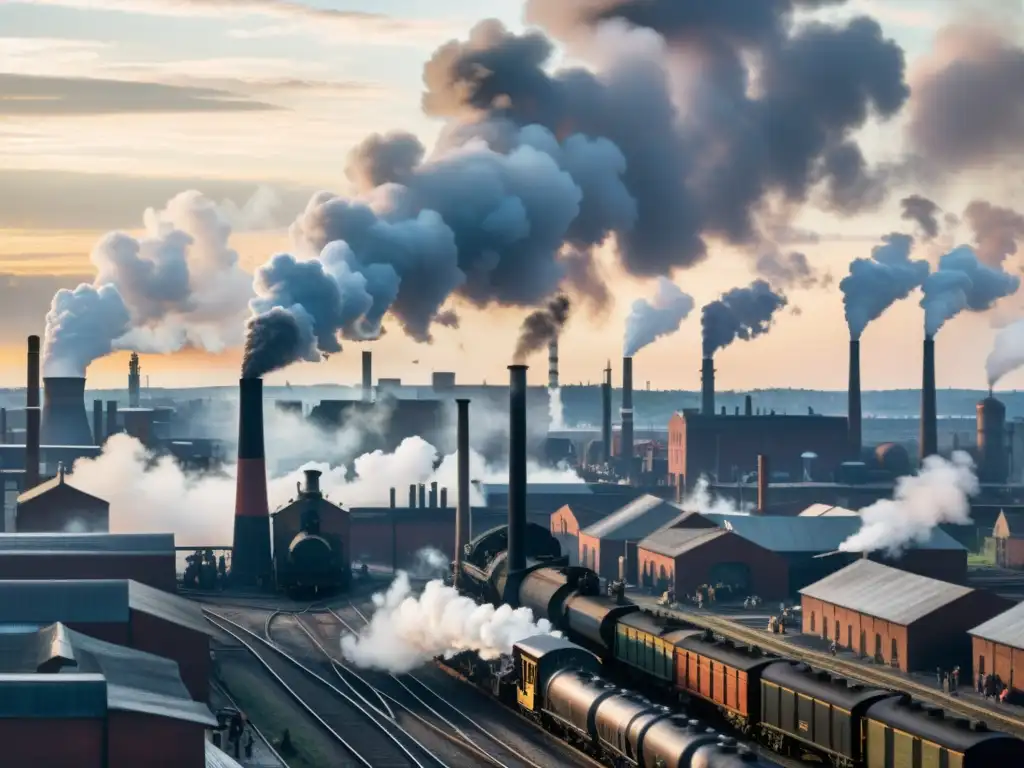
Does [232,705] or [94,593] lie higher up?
[94,593]

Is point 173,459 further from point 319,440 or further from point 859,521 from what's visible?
point 859,521

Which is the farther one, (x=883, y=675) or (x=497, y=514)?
(x=497, y=514)

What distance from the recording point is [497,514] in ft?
283

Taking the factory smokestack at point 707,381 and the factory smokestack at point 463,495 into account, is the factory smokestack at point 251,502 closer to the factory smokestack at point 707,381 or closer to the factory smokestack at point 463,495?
the factory smokestack at point 463,495

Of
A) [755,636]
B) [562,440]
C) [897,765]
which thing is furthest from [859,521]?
[562,440]

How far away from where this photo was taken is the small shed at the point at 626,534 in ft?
271

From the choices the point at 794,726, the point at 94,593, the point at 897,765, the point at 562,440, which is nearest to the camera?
the point at 897,765

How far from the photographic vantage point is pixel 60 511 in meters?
72.4

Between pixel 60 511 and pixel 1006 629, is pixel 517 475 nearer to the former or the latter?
pixel 1006 629

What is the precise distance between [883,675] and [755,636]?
8.97 m

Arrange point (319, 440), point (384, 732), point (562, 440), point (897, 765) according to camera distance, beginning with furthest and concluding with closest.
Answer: point (562, 440) < point (319, 440) < point (384, 732) < point (897, 765)

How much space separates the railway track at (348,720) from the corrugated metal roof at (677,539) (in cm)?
2405

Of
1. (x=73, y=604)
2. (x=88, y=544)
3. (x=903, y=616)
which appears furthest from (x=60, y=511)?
(x=903, y=616)

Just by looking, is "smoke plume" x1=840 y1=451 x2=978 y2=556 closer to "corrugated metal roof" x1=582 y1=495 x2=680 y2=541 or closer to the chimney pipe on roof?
"corrugated metal roof" x1=582 y1=495 x2=680 y2=541
